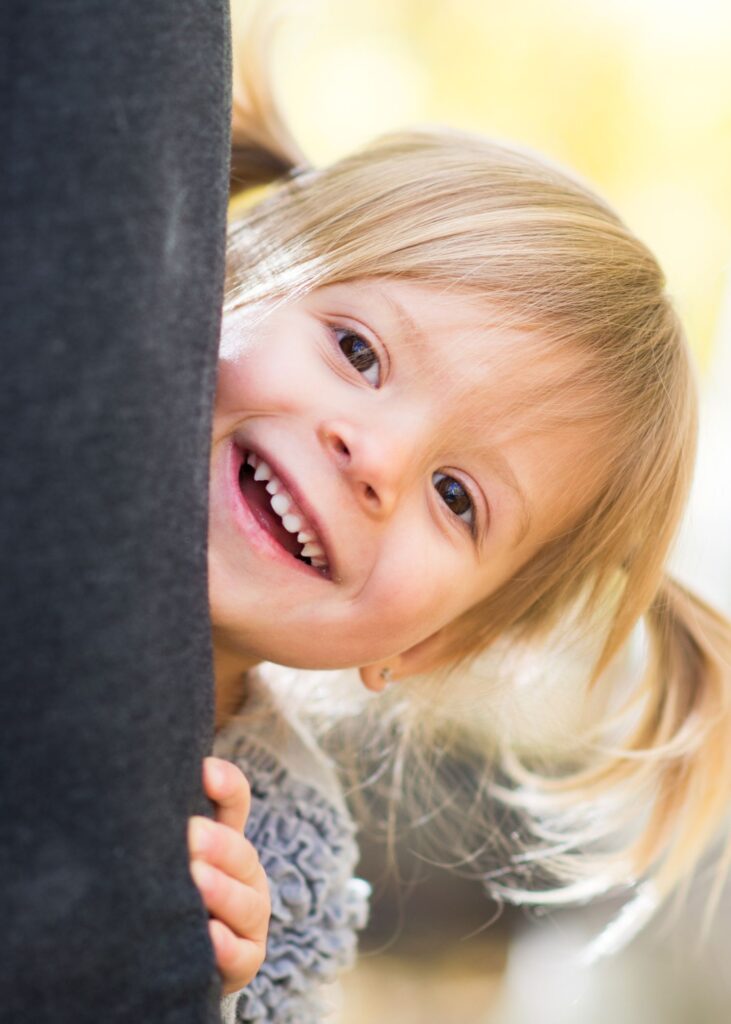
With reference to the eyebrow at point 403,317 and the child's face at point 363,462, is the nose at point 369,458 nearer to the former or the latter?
the child's face at point 363,462

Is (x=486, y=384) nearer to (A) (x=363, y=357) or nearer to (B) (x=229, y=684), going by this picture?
(A) (x=363, y=357)

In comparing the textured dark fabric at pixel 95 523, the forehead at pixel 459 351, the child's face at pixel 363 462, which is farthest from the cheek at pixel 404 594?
the textured dark fabric at pixel 95 523

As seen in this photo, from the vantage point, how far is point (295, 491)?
967mm

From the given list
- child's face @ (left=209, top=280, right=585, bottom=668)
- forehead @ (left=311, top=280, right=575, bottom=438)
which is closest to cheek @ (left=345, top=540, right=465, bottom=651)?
child's face @ (left=209, top=280, right=585, bottom=668)

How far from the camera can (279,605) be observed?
3.26 feet

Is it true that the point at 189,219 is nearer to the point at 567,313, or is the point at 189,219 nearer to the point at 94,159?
the point at 94,159

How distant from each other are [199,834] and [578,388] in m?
0.68

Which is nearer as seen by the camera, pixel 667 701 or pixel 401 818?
pixel 667 701

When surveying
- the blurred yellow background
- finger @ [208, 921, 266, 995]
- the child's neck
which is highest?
the blurred yellow background

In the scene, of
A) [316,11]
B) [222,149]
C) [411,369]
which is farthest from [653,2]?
[222,149]

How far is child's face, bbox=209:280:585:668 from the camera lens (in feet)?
3.18

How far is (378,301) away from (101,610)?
25.1 inches

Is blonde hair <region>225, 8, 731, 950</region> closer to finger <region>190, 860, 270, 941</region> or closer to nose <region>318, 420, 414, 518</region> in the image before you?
nose <region>318, 420, 414, 518</region>

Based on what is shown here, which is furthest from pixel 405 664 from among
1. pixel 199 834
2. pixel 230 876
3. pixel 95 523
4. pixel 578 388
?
pixel 95 523
